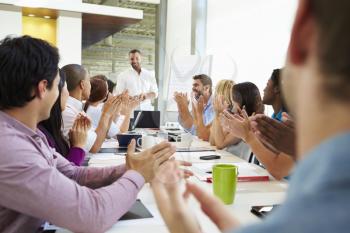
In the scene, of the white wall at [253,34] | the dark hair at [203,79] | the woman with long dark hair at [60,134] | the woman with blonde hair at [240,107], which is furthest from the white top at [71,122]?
the white wall at [253,34]

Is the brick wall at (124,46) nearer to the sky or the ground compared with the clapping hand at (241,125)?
nearer to the sky

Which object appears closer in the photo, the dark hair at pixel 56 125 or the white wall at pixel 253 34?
the dark hair at pixel 56 125

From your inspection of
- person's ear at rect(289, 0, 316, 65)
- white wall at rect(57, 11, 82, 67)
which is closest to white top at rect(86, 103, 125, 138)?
white wall at rect(57, 11, 82, 67)

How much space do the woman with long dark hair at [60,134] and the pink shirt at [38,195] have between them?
62 centimetres

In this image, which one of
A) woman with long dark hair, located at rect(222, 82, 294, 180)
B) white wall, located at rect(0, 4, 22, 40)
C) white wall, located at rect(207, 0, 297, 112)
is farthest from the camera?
white wall, located at rect(0, 4, 22, 40)

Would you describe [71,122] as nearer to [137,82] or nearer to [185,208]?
[185,208]

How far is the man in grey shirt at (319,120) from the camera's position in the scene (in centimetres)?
24

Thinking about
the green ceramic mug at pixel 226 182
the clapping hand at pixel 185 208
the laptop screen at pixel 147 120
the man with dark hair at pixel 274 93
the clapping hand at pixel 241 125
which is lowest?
the laptop screen at pixel 147 120

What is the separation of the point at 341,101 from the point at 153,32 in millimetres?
6002

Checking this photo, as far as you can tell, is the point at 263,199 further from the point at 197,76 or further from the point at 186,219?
the point at 197,76

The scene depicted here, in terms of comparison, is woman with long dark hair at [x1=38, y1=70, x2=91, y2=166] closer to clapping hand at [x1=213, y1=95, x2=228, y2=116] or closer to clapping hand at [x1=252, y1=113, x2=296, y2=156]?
clapping hand at [x1=252, y1=113, x2=296, y2=156]

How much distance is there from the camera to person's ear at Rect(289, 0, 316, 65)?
0.27 m

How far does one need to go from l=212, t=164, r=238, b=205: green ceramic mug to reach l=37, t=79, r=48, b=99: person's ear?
22.6 inches

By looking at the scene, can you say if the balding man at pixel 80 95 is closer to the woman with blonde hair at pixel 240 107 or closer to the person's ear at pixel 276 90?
the woman with blonde hair at pixel 240 107
